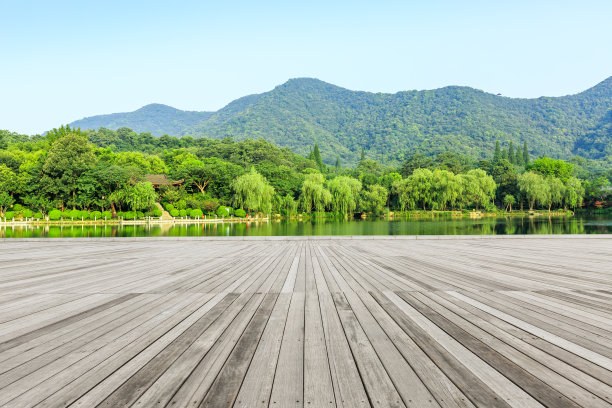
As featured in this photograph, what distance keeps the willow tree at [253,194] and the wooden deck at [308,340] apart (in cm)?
3375

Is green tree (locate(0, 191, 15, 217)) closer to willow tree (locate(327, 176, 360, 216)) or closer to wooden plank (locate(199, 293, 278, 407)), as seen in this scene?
willow tree (locate(327, 176, 360, 216))

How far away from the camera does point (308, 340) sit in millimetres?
2660

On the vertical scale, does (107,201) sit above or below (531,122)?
below

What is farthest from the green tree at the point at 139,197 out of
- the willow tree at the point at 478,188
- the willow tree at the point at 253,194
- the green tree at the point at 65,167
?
the willow tree at the point at 478,188

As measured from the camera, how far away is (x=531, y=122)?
17062 centimetres

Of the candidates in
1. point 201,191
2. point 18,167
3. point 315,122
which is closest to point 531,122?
point 315,122

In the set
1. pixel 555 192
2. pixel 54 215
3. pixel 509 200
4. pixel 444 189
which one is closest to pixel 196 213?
pixel 54 215

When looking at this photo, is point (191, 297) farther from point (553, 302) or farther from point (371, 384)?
point (553, 302)

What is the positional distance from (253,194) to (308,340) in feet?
122

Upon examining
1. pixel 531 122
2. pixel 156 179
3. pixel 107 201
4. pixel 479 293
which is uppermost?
pixel 531 122

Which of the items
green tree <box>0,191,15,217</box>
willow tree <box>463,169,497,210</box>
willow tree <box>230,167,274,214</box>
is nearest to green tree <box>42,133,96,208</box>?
green tree <box>0,191,15,217</box>

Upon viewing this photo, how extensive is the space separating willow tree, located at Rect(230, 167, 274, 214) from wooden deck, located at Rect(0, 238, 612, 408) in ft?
111

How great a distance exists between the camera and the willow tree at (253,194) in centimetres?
3925

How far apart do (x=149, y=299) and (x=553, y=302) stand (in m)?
4.36
